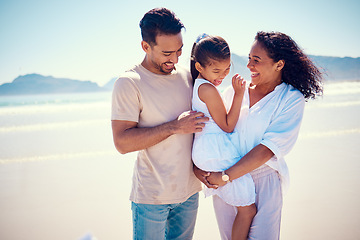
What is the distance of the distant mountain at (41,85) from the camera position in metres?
63.4

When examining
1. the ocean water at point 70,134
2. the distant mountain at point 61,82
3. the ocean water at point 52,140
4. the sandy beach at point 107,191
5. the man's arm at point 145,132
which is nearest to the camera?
the man's arm at point 145,132

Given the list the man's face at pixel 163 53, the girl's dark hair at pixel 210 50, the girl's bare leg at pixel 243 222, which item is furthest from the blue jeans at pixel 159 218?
the girl's dark hair at pixel 210 50

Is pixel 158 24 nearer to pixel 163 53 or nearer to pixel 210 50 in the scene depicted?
pixel 163 53

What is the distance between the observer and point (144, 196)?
1.95 metres

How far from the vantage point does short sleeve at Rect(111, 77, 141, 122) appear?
1.85 meters

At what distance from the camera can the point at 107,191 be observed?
175 inches

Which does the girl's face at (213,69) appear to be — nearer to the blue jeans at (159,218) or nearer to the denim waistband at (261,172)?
the denim waistband at (261,172)

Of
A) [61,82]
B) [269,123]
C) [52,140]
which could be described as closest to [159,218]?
[269,123]

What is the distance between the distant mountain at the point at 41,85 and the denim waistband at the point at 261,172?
67.2m

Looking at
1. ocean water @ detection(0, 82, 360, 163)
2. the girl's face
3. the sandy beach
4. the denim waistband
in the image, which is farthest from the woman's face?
ocean water @ detection(0, 82, 360, 163)

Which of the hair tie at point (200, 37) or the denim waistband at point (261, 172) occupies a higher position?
the hair tie at point (200, 37)

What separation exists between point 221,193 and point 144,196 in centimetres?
59

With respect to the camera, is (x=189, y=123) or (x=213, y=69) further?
(x=213, y=69)

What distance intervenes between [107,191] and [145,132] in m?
3.03
